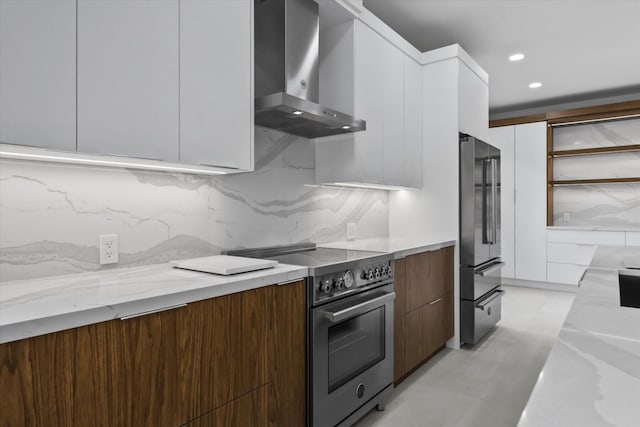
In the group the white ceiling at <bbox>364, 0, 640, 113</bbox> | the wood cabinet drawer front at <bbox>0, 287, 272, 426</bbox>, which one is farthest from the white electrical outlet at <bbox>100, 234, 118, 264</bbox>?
the white ceiling at <bbox>364, 0, 640, 113</bbox>

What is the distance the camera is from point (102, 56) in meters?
1.30

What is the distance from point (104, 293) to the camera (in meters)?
1.19

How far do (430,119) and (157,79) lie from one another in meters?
2.48

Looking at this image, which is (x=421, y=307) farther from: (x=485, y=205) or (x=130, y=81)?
(x=130, y=81)

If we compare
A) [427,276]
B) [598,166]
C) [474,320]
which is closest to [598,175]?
[598,166]

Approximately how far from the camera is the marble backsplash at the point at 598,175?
5.22 meters

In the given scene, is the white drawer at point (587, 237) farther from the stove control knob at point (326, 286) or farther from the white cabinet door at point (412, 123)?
the stove control knob at point (326, 286)

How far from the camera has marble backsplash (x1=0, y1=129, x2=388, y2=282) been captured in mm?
1414

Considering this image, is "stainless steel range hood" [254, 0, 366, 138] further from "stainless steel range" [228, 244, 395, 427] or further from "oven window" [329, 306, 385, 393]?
"oven window" [329, 306, 385, 393]

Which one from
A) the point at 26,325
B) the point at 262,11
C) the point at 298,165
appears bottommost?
the point at 26,325

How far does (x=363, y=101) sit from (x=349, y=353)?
163 cm

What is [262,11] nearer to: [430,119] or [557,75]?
[430,119]

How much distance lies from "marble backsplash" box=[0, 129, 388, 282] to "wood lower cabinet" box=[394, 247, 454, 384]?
68 cm

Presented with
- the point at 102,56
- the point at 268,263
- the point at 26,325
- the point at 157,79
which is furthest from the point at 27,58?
the point at 268,263
